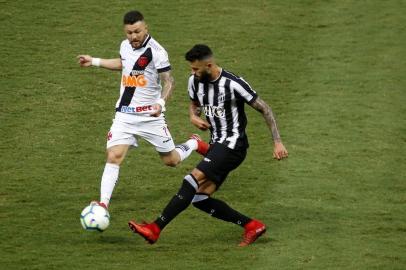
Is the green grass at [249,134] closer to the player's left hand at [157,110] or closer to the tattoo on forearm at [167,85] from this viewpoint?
the player's left hand at [157,110]

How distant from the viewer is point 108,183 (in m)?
11.9

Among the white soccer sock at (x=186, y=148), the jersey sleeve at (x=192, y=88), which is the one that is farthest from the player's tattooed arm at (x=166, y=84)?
the white soccer sock at (x=186, y=148)

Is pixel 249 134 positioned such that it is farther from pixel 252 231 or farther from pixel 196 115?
pixel 252 231

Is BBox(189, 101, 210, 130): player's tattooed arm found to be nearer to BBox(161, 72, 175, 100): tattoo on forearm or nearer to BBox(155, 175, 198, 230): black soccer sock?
BBox(161, 72, 175, 100): tattoo on forearm

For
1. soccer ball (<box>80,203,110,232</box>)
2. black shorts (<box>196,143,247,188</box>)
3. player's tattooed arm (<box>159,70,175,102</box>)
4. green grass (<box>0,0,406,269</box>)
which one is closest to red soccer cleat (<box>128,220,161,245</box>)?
green grass (<box>0,0,406,269</box>)

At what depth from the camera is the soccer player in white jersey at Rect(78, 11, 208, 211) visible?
1223cm

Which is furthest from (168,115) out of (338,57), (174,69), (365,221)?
(365,221)

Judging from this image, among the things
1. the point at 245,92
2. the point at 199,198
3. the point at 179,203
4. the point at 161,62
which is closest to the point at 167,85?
the point at 161,62

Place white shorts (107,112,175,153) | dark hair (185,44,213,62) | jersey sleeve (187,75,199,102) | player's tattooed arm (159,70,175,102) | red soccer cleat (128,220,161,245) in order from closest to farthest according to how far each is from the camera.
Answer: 1. red soccer cleat (128,220,161,245)
2. dark hair (185,44,213,62)
3. jersey sleeve (187,75,199,102)
4. player's tattooed arm (159,70,175,102)
5. white shorts (107,112,175,153)

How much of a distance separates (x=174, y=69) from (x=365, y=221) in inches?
264

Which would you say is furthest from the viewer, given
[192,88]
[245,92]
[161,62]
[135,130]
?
[135,130]

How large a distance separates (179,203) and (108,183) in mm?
1019

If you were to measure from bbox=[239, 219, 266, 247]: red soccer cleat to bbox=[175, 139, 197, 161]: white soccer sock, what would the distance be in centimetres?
193

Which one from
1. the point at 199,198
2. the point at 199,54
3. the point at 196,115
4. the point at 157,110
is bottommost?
the point at 199,198
